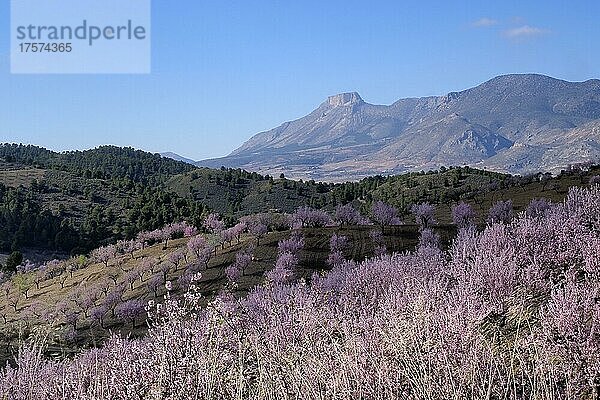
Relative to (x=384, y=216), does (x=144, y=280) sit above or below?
below

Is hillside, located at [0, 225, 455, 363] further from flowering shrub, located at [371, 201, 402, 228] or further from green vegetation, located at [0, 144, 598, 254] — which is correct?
green vegetation, located at [0, 144, 598, 254]

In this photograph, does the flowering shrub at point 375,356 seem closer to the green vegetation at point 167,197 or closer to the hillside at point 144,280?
the hillside at point 144,280

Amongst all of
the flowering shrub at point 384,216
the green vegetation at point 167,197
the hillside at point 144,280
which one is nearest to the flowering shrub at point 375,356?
the hillside at point 144,280

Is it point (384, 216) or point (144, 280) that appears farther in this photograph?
point (144, 280)

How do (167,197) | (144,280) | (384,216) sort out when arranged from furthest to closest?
1. (167,197)
2. (144,280)
3. (384,216)

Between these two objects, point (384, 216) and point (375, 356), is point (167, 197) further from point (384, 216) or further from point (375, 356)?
point (375, 356)

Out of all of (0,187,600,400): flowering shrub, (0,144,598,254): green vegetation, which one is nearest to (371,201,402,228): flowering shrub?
(0,144,598,254): green vegetation

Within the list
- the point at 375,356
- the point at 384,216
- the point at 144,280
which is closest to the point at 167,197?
the point at 144,280

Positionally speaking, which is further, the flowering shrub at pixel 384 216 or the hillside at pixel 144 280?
the flowering shrub at pixel 384 216

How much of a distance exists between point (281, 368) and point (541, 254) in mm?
7712

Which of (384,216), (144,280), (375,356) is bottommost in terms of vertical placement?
(144,280)

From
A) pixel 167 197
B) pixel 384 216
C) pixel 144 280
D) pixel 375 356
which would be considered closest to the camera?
pixel 375 356

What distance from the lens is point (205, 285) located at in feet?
125

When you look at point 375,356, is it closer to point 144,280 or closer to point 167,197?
point 144,280
